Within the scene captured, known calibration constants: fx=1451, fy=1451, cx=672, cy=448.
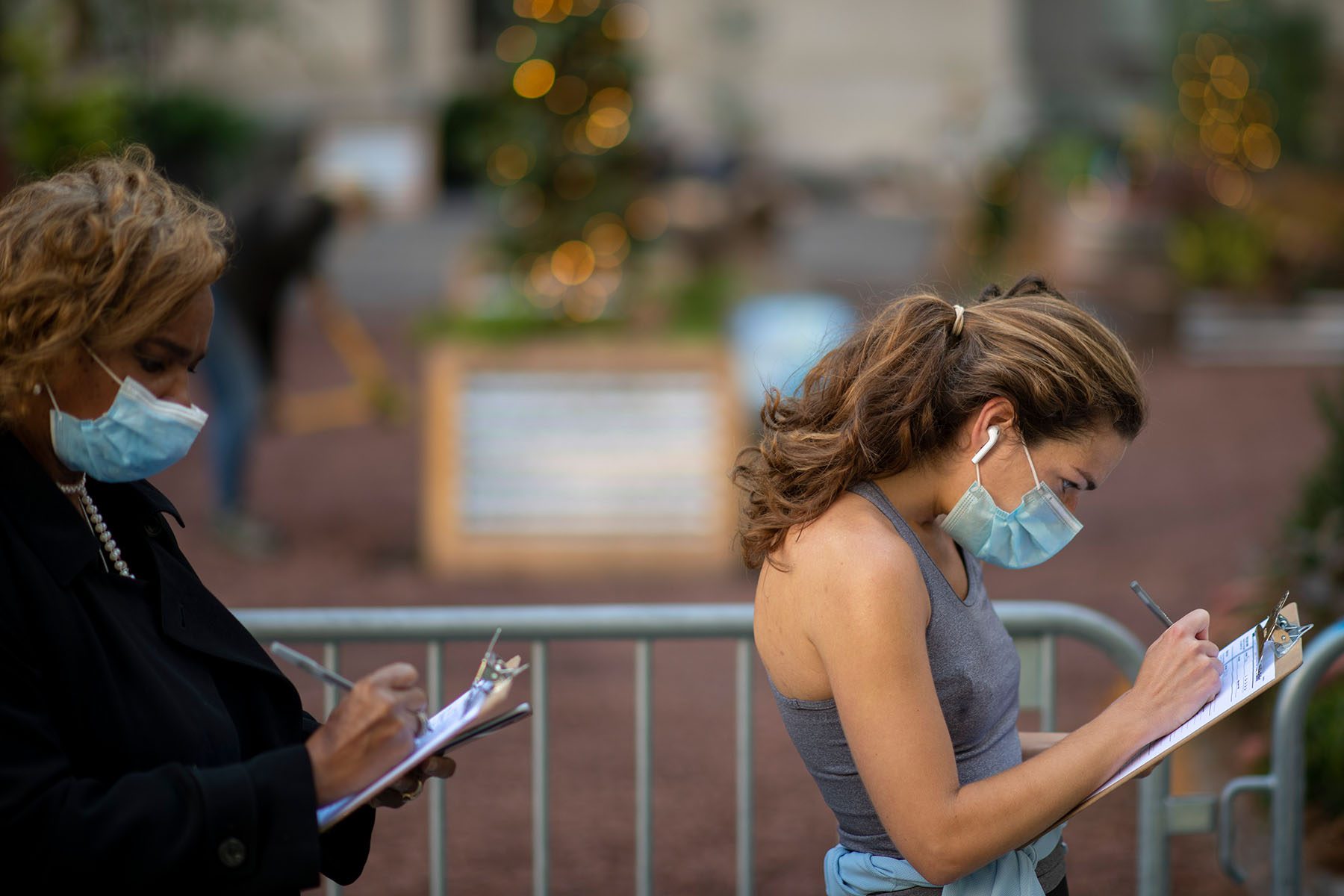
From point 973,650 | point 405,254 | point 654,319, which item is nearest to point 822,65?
point 405,254

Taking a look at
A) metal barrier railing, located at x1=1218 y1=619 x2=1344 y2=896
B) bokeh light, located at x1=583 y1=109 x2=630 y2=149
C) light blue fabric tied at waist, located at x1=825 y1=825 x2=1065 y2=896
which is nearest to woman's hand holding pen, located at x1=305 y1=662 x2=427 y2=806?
light blue fabric tied at waist, located at x1=825 y1=825 x2=1065 y2=896

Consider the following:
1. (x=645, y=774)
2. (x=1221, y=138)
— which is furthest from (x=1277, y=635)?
(x=1221, y=138)

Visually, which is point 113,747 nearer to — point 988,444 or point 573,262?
point 988,444

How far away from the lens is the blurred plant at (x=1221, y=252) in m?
14.2

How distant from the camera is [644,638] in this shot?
8.75 feet

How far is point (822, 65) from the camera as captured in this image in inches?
1038

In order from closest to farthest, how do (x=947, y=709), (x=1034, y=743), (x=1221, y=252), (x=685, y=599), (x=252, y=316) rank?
1. (x=947, y=709)
2. (x=1034, y=743)
3. (x=685, y=599)
4. (x=252, y=316)
5. (x=1221, y=252)

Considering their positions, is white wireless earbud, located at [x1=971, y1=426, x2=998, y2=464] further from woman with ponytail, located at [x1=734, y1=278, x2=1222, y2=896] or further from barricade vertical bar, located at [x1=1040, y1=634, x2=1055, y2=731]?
barricade vertical bar, located at [x1=1040, y1=634, x2=1055, y2=731]

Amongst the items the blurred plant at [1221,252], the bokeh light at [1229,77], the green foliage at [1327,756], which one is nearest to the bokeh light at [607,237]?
the green foliage at [1327,756]

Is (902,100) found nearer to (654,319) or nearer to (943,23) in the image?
(943,23)

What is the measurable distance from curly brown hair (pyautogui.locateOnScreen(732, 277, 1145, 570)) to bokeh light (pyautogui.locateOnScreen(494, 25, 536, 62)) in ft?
20.8

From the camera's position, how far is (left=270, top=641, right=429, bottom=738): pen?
167 centimetres

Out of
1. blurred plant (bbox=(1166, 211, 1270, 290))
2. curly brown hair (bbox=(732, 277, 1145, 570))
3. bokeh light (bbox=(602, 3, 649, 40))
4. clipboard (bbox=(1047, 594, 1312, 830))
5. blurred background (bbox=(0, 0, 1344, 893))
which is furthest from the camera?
blurred plant (bbox=(1166, 211, 1270, 290))

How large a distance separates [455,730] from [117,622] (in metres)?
0.41
